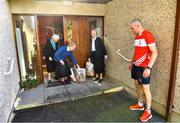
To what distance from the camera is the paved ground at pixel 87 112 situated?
2.13 m

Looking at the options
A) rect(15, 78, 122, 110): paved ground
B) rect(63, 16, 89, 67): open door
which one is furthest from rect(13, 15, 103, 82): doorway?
rect(15, 78, 122, 110): paved ground

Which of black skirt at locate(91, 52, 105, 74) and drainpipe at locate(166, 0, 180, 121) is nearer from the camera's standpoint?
drainpipe at locate(166, 0, 180, 121)

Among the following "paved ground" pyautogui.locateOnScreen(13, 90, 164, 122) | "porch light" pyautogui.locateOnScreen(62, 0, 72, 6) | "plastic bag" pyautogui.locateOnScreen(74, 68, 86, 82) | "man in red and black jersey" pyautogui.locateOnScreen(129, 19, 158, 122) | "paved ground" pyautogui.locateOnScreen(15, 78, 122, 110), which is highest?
"porch light" pyautogui.locateOnScreen(62, 0, 72, 6)

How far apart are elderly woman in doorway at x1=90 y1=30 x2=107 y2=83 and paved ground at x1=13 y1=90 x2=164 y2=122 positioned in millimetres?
955

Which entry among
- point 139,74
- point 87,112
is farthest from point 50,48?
point 139,74

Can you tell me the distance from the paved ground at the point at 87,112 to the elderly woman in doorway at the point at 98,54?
3.13 feet

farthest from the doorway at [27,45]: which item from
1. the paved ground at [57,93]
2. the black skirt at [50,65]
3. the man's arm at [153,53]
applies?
the man's arm at [153,53]

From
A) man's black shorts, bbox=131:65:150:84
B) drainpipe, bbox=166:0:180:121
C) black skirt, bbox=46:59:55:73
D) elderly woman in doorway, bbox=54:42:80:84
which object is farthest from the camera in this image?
black skirt, bbox=46:59:55:73

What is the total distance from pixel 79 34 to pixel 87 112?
2206mm

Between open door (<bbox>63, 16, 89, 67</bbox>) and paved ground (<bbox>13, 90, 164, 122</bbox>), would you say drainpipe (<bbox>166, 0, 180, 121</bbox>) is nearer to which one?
paved ground (<bbox>13, 90, 164, 122</bbox>)

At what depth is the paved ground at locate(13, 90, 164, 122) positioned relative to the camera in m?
2.13

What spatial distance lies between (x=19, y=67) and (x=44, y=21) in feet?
7.95

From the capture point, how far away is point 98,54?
3434 millimetres

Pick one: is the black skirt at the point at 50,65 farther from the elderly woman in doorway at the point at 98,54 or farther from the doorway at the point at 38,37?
the elderly woman in doorway at the point at 98,54
